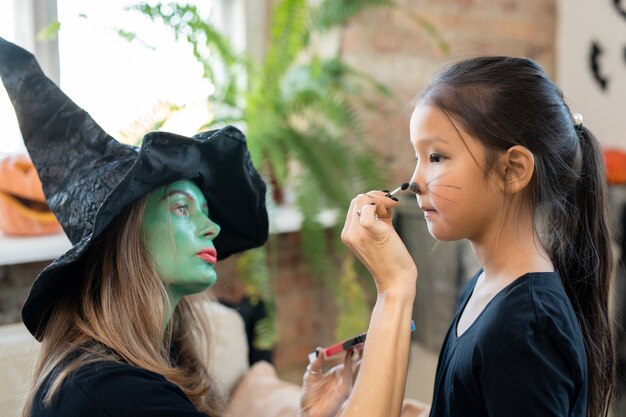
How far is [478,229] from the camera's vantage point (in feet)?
3.39

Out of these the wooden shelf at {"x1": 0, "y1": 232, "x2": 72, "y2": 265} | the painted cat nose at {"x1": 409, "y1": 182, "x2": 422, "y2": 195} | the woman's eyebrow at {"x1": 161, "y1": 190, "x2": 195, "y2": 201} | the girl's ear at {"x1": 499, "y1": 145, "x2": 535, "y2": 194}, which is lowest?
the wooden shelf at {"x1": 0, "y1": 232, "x2": 72, "y2": 265}

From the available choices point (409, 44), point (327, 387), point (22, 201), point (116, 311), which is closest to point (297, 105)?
point (409, 44)

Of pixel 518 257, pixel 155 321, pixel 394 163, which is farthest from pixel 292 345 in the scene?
pixel 518 257

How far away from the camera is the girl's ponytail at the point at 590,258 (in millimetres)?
1084

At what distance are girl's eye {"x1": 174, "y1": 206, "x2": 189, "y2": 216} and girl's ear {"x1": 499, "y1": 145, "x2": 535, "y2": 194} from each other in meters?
0.52

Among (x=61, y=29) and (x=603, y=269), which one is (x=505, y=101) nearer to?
(x=603, y=269)

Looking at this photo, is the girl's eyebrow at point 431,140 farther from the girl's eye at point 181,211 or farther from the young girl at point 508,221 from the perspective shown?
the girl's eye at point 181,211

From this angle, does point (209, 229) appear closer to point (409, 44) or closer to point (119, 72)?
point (119, 72)

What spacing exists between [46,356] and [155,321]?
18cm

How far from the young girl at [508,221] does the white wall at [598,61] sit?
1744mm

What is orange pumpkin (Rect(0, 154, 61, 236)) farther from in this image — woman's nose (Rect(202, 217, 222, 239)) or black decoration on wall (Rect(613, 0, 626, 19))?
black decoration on wall (Rect(613, 0, 626, 19))

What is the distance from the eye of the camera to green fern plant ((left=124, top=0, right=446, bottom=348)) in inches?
84.6

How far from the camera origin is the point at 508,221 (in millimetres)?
1029

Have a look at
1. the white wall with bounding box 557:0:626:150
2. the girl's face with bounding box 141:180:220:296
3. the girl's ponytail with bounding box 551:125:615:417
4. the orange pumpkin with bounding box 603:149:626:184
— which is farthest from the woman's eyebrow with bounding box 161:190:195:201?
the white wall with bounding box 557:0:626:150
